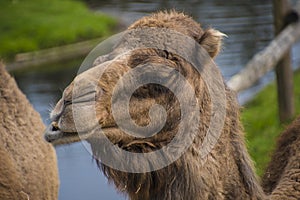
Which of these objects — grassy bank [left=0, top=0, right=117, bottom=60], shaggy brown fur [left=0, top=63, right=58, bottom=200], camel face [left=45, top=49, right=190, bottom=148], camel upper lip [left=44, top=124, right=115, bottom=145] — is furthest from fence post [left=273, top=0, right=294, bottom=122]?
grassy bank [left=0, top=0, right=117, bottom=60]

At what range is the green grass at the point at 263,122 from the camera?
8000mm

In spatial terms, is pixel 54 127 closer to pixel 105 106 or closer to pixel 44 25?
pixel 105 106

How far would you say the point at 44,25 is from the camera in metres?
16.6

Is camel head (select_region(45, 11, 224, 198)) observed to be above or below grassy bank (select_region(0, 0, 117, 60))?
above

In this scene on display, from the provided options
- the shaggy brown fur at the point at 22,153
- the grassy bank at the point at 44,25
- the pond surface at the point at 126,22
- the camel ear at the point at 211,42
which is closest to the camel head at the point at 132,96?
the camel ear at the point at 211,42

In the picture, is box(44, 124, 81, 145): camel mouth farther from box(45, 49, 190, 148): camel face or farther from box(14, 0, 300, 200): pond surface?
box(14, 0, 300, 200): pond surface

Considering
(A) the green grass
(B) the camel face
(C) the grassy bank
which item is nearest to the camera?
(B) the camel face

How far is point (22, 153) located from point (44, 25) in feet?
37.3

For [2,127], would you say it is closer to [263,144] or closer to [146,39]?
[146,39]

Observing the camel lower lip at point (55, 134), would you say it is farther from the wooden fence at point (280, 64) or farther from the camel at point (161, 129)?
the wooden fence at point (280, 64)

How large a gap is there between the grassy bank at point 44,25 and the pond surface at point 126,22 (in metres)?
0.68

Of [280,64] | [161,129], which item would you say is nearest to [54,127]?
[161,129]

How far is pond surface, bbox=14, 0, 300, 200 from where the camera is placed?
352 inches

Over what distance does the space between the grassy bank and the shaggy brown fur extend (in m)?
8.75
